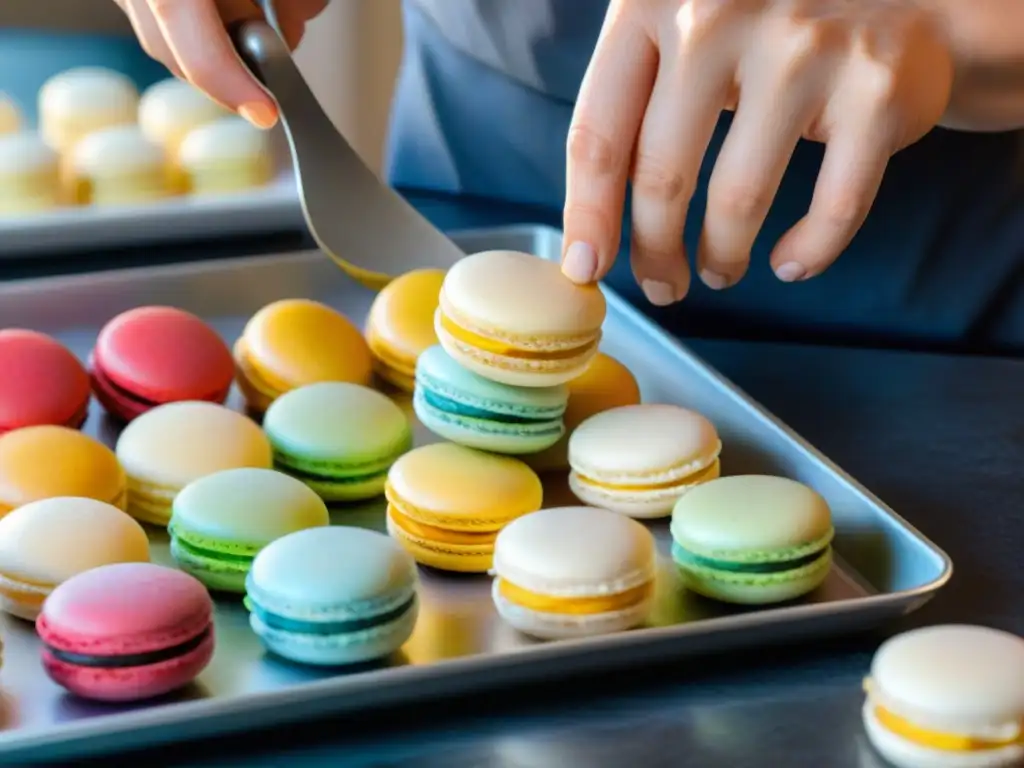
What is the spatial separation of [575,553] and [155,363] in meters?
0.32

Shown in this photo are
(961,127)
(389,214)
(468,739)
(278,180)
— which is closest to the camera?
(468,739)

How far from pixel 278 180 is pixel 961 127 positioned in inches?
23.2

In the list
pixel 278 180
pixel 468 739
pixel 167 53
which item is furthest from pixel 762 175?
pixel 278 180

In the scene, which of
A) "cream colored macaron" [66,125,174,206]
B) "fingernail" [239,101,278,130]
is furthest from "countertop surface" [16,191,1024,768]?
"cream colored macaron" [66,125,174,206]

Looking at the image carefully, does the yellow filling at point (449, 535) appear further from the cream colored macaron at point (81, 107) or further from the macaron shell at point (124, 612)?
the cream colored macaron at point (81, 107)

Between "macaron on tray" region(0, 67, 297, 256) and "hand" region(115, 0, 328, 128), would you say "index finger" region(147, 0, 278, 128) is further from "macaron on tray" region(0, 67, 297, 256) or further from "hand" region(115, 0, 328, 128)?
"macaron on tray" region(0, 67, 297, 256)

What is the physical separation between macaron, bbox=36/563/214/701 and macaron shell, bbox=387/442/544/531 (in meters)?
0.13

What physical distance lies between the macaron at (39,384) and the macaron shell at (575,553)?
280mm

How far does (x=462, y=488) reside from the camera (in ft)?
2.09

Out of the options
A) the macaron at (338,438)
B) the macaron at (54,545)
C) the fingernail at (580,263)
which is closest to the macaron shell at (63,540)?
the macaron at (54,545)

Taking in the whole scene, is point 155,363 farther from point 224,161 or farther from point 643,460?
point 224,161

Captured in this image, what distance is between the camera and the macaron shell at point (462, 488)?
0.63 metres

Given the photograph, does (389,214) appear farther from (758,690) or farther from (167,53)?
(758,690)

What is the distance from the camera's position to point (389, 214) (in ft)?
2.84
